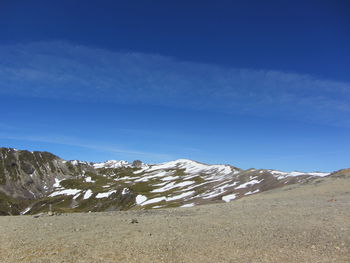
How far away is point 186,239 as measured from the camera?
1744cm

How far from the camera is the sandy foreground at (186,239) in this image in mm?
14234

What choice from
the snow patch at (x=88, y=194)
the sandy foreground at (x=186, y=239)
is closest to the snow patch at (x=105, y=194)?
the snow patch at (x=88, y=194)

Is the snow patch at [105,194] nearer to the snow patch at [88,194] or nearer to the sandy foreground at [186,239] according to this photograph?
the snow patch at [88,194]

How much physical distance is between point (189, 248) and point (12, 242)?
1138 cm

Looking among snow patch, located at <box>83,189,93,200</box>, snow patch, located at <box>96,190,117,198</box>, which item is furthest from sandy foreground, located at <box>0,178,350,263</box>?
snow patch, located at <box>83,189,93,200</box>

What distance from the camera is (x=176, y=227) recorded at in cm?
2086

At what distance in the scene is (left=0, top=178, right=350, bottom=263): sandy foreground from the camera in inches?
560

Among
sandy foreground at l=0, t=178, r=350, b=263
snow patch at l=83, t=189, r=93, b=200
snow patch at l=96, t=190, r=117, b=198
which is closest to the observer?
sandy foreground at l=0, t=178, r=350, b=263

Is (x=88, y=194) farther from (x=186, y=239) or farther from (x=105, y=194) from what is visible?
(x=186, y=239)

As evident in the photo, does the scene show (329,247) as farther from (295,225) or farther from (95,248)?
(95,248)

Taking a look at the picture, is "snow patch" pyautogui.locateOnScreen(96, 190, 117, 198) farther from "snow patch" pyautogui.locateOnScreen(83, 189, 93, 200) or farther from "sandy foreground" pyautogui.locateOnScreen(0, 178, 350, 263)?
"sandy foreground" pyautogui.locateOnScreen(0, 178, 350, 263)

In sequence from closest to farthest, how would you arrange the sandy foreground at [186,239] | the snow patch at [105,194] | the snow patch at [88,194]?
1. the sandy foreground at [186,239]
2. the snow patch at [105,194]
3. the snow patch at [88,194]

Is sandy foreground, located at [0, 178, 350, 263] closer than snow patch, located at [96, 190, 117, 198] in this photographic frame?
Yes

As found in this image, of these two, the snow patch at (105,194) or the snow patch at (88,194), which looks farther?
the snow patch at (88,194)
